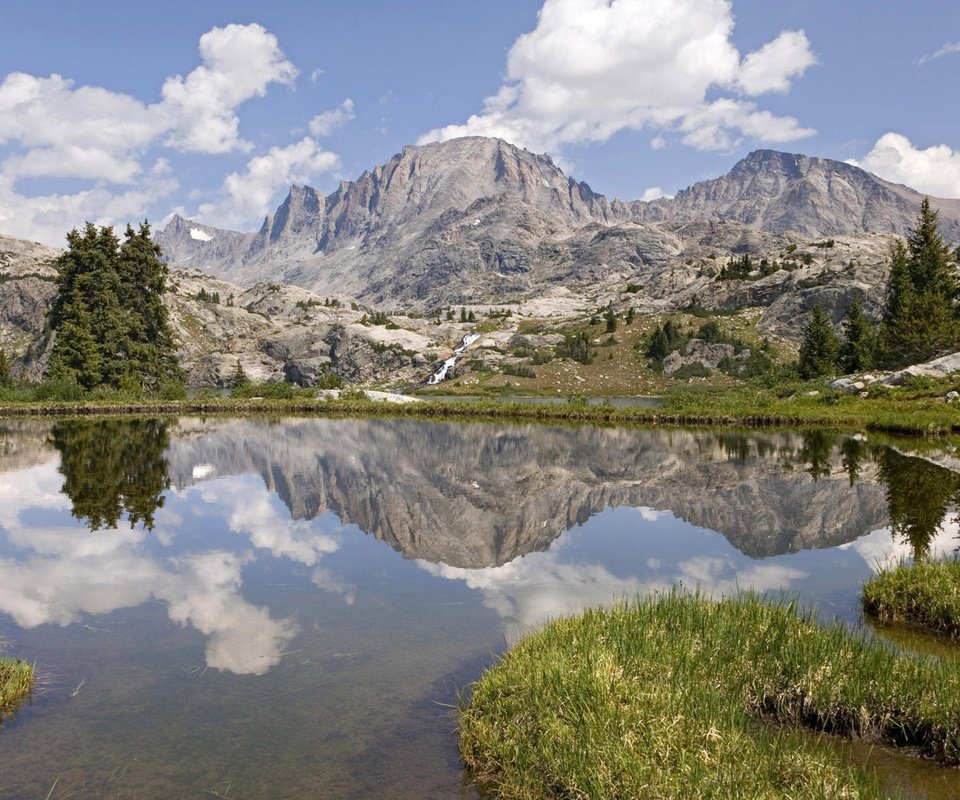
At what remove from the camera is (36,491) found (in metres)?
31.8

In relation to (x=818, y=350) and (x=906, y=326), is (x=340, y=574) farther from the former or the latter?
(x=818, y=350)

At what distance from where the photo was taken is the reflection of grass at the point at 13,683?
11.0 m

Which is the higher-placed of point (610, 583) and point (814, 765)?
point (814, 765)

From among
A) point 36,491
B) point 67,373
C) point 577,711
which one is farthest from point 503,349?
point 577,711

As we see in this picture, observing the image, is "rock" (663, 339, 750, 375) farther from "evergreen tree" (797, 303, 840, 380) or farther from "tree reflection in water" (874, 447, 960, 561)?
"tree reflection in water" (874, 447, 960, 561)

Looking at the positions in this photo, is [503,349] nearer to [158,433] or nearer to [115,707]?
[158,433]

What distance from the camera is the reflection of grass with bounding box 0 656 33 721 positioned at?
1102 cm

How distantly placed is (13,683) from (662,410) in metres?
64.9

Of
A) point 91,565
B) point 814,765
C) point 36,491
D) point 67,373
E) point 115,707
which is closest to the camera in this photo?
point 814,765

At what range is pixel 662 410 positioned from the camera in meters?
70.1

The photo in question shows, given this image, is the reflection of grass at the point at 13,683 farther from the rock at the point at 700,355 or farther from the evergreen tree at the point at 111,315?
the rock at the point at 700,355

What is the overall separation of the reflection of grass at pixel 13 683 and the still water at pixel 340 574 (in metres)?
0.31

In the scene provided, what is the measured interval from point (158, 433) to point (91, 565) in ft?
136

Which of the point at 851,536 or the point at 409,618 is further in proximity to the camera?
the point at 851,536
